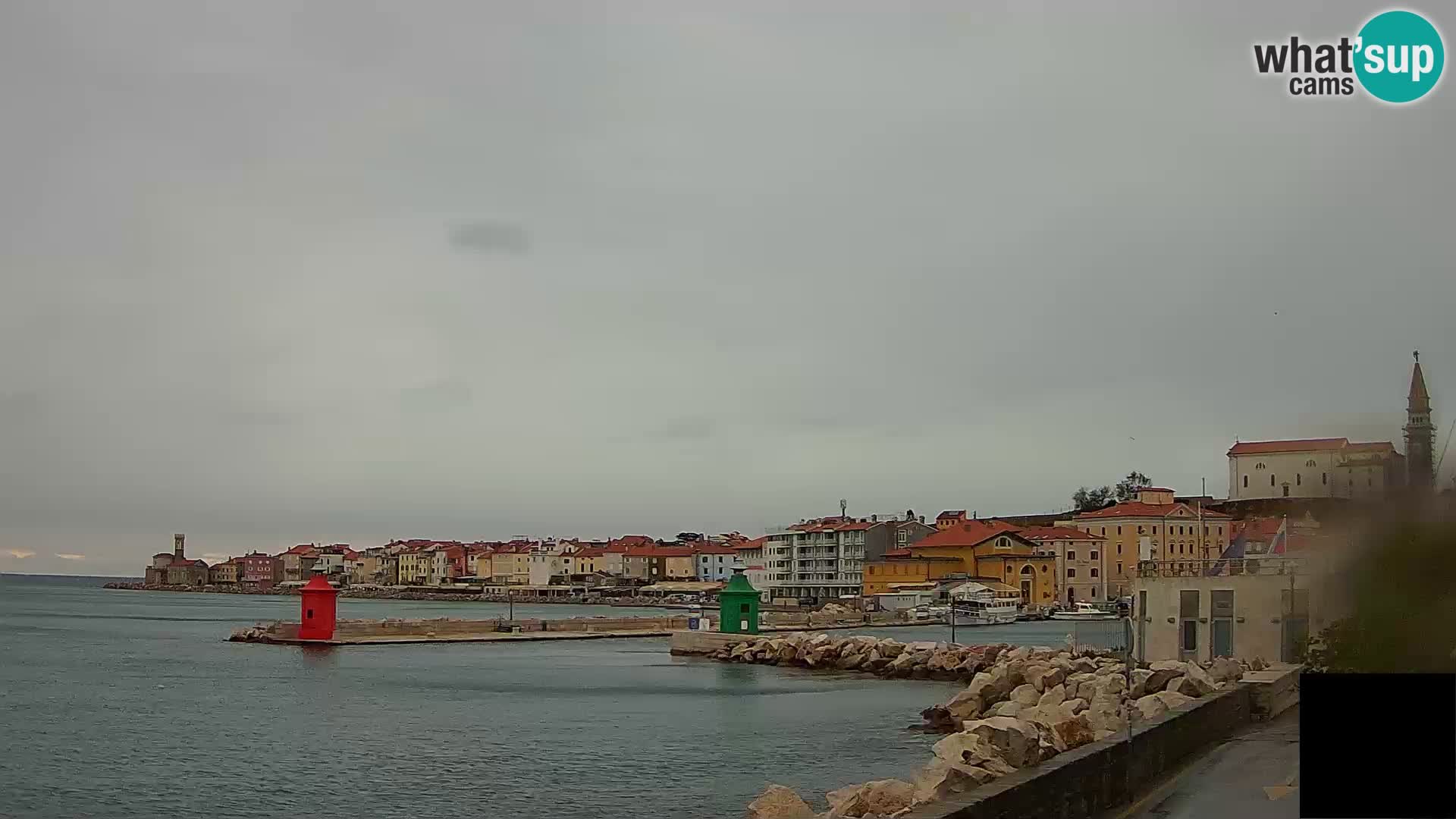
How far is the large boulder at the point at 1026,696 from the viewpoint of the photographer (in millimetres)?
25594

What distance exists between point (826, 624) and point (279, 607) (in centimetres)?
8042

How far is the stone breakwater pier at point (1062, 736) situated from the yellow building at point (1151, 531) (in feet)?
37.8

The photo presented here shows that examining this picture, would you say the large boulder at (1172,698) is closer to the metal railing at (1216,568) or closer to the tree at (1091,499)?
the metal railing at (1216,568)

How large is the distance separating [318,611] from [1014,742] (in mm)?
53465

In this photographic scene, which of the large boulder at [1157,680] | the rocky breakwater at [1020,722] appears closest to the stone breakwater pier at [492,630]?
the rocky breakwater at [1020,722]

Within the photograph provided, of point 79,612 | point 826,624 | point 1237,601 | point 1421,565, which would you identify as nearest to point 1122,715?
point 1421,565

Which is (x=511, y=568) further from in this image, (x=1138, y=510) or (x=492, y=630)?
(x=492, y=630)

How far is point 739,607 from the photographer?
208ft

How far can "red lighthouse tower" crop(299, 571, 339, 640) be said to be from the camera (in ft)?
206

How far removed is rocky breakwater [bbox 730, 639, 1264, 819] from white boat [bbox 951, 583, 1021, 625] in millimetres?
57605

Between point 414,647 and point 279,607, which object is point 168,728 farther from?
point 279,607

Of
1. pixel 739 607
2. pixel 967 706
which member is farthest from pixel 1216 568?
pixel 739 607

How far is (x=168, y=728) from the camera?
103ft

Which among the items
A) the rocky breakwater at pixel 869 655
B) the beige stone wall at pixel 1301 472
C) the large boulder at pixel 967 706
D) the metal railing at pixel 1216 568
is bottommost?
the rocky breakwater at pixel 869 655
